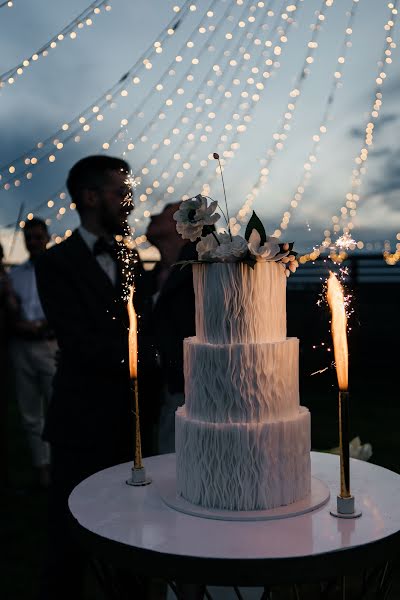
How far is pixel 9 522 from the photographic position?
15.2ft

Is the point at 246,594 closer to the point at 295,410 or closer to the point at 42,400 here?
the point at 295,410

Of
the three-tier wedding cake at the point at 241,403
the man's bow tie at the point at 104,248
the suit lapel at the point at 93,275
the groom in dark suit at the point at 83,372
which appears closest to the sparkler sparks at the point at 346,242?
the three-tier wedding cake at the point at 241,403

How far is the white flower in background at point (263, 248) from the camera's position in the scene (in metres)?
1.96

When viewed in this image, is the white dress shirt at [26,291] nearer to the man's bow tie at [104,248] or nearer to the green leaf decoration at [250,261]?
the man's bow tie at [104,248]

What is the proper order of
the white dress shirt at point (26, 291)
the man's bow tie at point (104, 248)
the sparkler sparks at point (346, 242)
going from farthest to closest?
the white dress shirt at point (26, 291)
the man's bow tie at point (104, 248)
the sparkler sparks at point (346, 242)

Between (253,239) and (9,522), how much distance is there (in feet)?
11.5

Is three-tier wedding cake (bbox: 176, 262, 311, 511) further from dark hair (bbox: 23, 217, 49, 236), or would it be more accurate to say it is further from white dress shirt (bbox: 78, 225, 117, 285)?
dark hair (bbox: 23, 217, 49, 236)

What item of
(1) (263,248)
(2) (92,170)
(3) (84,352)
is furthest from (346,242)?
(2) (92,170)

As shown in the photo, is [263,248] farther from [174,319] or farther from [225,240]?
[174,319]

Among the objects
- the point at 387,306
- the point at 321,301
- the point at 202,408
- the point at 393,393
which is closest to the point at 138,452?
the point at 202,408

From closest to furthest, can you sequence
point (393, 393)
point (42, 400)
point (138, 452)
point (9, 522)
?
point (138, 452) → point (9, 522) → point (42, 400) → point (393, 393)

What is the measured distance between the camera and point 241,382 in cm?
196

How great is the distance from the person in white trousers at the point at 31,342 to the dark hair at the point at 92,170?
2.41 meters

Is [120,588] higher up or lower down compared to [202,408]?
lower down
